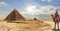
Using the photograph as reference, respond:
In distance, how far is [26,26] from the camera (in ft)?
10.9

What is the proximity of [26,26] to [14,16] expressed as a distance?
329mm

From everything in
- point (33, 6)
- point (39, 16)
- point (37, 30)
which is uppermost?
point (33, 6)

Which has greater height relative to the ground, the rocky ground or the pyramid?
the pyramid

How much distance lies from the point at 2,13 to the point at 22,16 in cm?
44

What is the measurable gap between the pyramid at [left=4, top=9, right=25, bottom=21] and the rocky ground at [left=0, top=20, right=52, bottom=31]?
9cm

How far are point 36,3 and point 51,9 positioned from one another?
0.35 m

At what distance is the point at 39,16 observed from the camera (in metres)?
3.38

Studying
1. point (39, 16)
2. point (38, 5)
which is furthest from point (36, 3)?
point (39, 16)

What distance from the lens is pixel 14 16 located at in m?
3.33

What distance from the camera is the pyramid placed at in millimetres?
3308

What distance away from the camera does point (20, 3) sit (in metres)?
3.43

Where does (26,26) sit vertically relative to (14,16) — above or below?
below

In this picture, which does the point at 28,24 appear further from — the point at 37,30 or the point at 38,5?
the point at 38,5

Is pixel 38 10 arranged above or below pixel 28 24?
above
